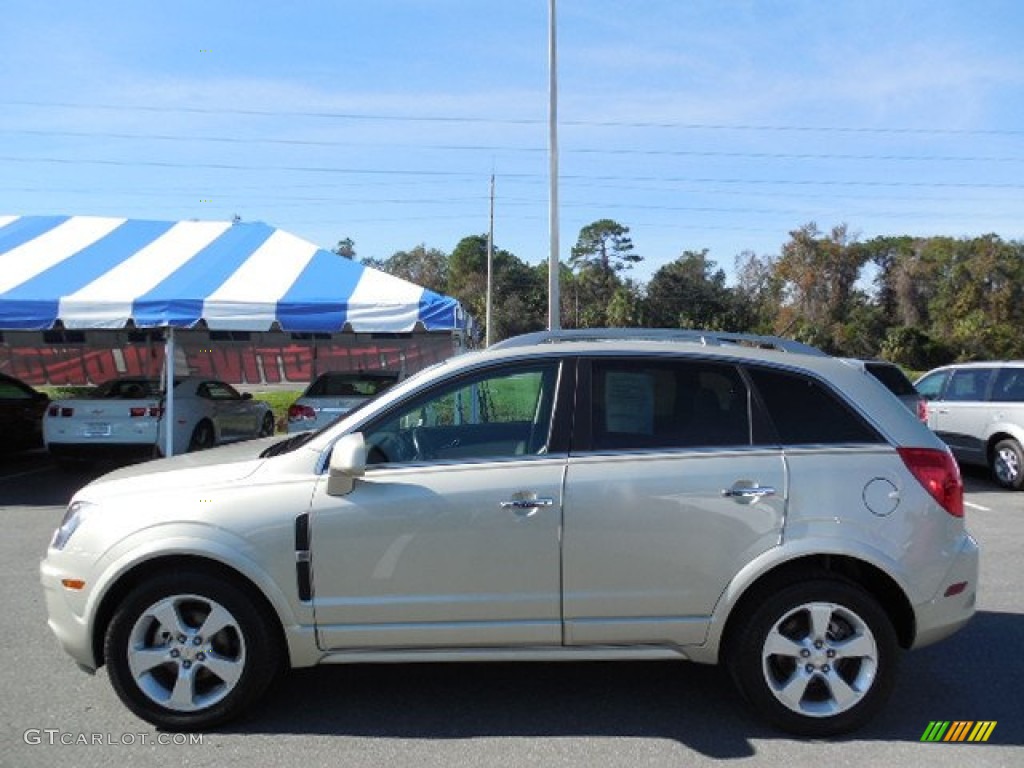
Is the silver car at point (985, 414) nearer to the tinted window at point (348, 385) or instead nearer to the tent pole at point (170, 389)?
the tinted window at point (348, 385)

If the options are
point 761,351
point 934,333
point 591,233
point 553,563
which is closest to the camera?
point 553,563

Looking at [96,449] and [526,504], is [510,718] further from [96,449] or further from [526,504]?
[96,449]

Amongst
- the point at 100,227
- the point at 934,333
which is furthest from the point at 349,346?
the point at 934,333

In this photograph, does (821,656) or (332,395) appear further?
(332,395)

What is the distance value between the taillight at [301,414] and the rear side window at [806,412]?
8283 mm

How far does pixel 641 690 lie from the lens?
14.0ft

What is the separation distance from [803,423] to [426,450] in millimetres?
1814

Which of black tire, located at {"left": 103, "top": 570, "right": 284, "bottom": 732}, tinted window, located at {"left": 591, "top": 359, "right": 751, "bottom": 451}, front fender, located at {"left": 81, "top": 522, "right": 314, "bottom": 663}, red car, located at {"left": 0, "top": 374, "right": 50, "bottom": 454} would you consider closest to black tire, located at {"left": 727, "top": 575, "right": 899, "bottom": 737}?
tinted window, located at {"left": 591, "top": 359, "right": 751, "bottom": 451}

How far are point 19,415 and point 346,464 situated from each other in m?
12.1

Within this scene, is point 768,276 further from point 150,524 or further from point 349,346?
point 150,524

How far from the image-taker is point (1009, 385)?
11008 mm

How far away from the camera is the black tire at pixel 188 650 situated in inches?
146

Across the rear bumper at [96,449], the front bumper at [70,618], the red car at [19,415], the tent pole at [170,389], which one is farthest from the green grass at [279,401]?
the front bumper at [70,618]

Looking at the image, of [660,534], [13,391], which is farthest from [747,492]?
[13,391]
